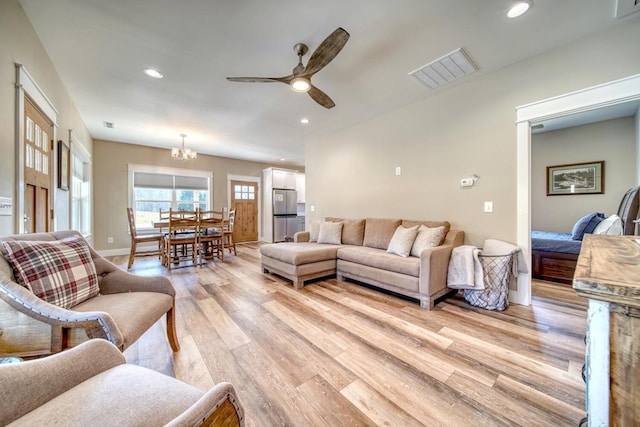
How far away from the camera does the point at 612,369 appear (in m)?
0.49

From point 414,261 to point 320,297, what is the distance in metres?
1.13

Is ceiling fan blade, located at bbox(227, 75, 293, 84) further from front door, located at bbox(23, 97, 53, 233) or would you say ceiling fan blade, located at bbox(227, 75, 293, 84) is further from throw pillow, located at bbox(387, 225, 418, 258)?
throw pillow, located at bbox(387, 225, 418, 258)

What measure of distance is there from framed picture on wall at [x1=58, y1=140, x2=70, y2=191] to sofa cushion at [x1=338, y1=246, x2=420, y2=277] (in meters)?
3.63

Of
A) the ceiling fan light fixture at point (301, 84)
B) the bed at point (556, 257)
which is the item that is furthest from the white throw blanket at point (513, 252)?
the ceiling fan light fixture at point (301, 84)

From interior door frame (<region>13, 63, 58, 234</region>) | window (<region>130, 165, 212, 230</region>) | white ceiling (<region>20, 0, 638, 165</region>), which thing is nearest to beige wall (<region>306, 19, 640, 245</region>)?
white ceiling (<region>20, 0, 638, 165</region>)

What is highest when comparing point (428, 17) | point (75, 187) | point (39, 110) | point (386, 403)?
point (428, 17)

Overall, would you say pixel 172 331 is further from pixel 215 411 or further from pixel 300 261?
pixel 300 261

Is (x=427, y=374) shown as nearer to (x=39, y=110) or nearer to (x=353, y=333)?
(x=353, y=333)

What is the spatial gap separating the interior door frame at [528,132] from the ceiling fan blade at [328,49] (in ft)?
6.78

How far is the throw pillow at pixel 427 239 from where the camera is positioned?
2787mm

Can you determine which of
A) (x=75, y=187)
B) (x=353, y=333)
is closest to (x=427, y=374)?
(x=353, y=333)

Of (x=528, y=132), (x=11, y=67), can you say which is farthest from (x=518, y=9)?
(x=11, y=67)

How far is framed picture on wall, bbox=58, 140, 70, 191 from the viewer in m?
2.90

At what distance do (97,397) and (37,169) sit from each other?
281 cm
